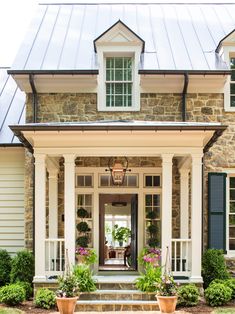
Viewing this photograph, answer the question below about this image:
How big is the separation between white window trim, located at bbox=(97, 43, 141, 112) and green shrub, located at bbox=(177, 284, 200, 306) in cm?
513

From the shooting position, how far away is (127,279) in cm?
1210

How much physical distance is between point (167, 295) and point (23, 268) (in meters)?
3.67

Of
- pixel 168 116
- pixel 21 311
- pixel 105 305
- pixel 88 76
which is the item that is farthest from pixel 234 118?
pixel 21 311

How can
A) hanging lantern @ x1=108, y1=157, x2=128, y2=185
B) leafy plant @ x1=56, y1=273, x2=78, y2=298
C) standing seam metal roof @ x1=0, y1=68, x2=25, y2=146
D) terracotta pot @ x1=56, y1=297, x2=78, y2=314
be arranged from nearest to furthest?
terracotta pot @ x1=56, y1=297, x2=78, y2=314
leafy plant @ x1=56, y1=273, x2=78, y2=298
hanging lantern @ x1=108, y1=157, x2=128, y2=185
standing seam metal roof @ x1=0, y1=68, x2=25, y2=146

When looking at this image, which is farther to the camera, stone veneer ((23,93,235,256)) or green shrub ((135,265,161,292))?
stone veneer ((23,93,235,256))

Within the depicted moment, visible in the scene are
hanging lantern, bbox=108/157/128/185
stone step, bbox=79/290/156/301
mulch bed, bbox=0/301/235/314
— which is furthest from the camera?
hanging lantern, bbox=108/157/128/185

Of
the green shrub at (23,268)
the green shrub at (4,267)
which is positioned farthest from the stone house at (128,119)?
the green shrub at (4,267)

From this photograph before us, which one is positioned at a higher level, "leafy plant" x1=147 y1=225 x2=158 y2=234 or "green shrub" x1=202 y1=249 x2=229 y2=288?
"leafy plant" x1=147 y1=225 x2=158 y2=234

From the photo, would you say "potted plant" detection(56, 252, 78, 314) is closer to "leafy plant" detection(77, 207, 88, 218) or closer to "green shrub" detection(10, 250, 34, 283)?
"green shrub" detection(10, 250, 34, 283)

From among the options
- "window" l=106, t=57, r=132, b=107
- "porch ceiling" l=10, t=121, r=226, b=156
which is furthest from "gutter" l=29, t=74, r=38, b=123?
"porch ceiling" l=10, t=121, r=226, b=156

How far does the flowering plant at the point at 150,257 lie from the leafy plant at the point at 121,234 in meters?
12.8

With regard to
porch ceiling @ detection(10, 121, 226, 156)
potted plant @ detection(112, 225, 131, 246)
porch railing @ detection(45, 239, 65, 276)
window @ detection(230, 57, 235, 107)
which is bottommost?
potted plant @ detection(112, 225, 131, 246)

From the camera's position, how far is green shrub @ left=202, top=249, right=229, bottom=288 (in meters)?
12.3

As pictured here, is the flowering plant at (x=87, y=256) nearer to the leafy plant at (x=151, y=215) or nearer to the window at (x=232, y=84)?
the leafy plant at (x=151, y=215)
